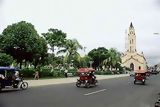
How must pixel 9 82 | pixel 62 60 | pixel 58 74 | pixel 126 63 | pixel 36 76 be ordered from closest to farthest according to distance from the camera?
pixel 9 82
pixel 36 76
pixel 58 74
pixel 62 60
pixel 126 63

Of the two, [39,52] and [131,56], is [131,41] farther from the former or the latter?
[39,52]

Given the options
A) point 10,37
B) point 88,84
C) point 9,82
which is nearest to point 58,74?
point 10,37

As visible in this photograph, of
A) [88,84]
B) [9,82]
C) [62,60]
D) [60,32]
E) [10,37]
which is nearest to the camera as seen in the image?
[9,82]

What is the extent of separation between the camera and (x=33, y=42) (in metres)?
53.1

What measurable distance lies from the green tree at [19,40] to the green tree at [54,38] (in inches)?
620

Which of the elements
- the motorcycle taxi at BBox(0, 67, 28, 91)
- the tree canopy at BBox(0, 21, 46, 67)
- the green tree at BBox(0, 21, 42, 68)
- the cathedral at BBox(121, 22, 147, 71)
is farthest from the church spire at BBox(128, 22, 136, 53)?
the motorcycle taxi at BBox(0, 67, 28, 91)

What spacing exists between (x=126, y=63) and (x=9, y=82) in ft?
514

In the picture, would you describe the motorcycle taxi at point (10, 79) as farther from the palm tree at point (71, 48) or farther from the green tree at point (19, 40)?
the palm tree at point (71, 48)

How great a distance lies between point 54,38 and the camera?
230 feet

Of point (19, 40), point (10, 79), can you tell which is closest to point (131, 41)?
point (19, 40)

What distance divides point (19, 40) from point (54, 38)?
18.2 m

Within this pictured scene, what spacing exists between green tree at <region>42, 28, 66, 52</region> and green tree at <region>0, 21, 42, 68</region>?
15740 millimetres

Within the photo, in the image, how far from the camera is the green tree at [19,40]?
2063 inches

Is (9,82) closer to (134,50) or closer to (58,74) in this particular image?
(58,74)
